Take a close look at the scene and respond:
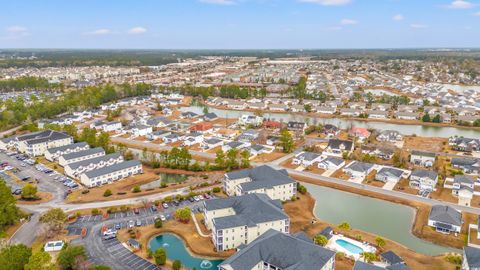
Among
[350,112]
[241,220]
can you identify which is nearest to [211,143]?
[241,220]

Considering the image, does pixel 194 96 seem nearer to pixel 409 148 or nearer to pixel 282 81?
pixel 282 81

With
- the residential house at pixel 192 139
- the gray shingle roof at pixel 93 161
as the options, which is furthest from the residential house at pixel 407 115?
the gray shingle roof at pixel 93 161

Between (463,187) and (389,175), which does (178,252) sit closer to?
(389,175)

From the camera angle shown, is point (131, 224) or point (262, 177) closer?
point (131, 224)

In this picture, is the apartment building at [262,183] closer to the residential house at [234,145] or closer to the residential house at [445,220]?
the residential house at [445,220]

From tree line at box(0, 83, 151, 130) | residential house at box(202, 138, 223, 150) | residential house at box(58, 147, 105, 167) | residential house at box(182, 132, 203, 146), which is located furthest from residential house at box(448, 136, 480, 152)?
tree line at box(0, 83, 151, 130)

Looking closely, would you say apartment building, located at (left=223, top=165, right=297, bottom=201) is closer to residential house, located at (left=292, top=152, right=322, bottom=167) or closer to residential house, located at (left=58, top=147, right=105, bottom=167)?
residential house, located at (left=292, top=152, right=322, bottom=167)
